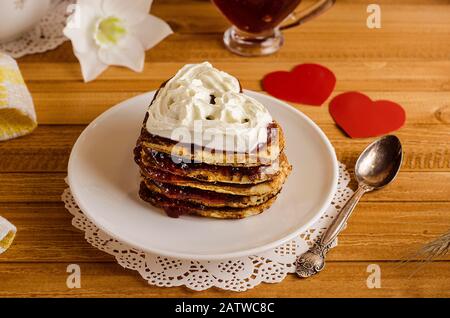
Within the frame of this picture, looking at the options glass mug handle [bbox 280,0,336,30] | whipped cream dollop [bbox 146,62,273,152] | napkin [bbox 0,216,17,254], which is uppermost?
whipped cream dollop [bbox 146,62,273,152]

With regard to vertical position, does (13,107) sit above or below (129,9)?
below

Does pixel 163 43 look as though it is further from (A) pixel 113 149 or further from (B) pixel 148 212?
(B) pixel 148 212

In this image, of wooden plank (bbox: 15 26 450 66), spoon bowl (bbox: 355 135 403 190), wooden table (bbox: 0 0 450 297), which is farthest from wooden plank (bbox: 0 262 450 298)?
wooden plank (bbox: 15 26 450 66)

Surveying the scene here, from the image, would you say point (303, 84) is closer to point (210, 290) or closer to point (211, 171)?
point (211, 171)

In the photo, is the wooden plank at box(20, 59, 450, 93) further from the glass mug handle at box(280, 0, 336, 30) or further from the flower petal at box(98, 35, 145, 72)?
the glass mug handle at box(280, 0, 336, 30)

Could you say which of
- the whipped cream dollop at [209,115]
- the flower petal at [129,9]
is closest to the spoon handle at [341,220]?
the whipped cream dollop at [209,115]

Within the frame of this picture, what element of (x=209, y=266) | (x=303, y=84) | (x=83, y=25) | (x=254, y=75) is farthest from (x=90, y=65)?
(x=209, y=266)
